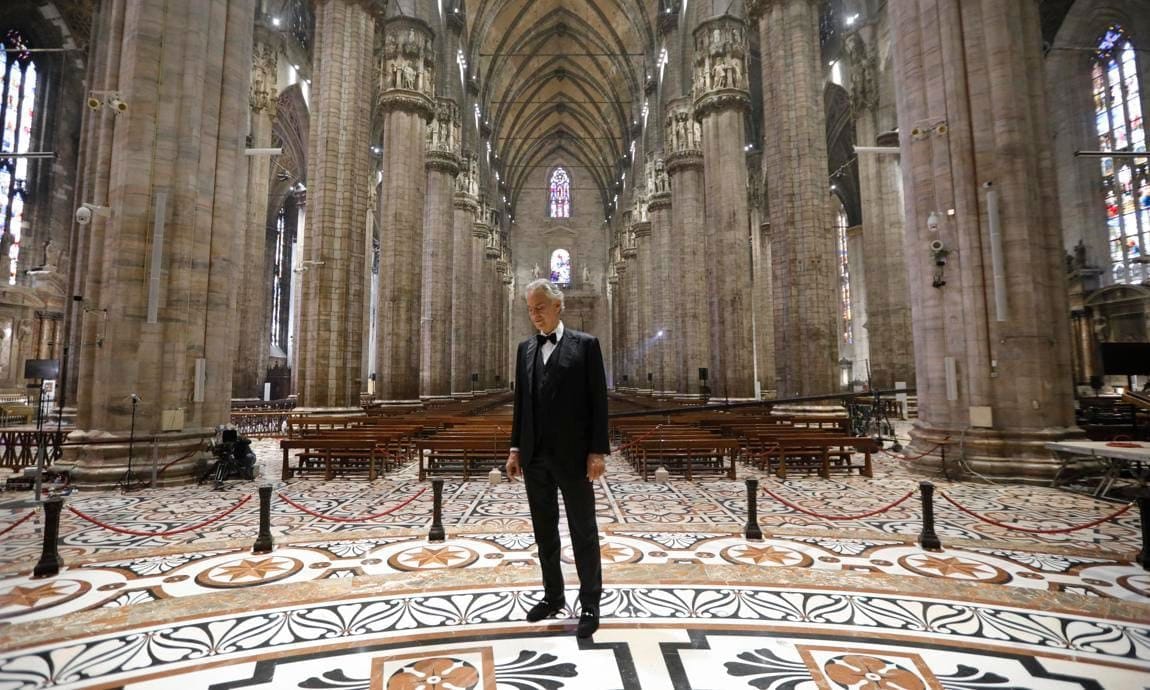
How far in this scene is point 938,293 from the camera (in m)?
7.84

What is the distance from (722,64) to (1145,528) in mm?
17877

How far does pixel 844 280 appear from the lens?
3375 centimetres

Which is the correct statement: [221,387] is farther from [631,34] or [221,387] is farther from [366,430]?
[631,34]

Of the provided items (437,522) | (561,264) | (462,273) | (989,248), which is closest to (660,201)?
(462,273)

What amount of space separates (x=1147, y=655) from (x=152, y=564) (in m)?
6.28

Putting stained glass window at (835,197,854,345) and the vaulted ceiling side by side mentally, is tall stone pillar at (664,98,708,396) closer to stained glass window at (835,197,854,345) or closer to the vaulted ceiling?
the vaulted ceiling

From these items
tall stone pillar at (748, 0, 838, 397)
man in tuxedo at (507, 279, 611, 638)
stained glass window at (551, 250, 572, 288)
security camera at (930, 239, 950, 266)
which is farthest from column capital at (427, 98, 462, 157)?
stained glass window at (551, 250, 572, 288)

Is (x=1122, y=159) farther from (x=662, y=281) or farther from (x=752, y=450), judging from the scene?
(x=752, y=450)

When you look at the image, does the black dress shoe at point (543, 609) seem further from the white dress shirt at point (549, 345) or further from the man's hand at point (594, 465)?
the white dress shirt at point (549, 345)

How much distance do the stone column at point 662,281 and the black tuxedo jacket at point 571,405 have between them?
22185 millimetres

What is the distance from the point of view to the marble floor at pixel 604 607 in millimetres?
2420

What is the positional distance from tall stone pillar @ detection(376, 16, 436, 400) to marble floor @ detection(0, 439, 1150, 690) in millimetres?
11589

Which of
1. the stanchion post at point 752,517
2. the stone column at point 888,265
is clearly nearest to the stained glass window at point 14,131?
the stanchion post at point 752,517

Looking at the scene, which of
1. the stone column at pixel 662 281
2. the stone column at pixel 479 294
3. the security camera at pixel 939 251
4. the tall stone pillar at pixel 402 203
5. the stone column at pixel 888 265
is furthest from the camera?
the stone column at pixel 479 294
